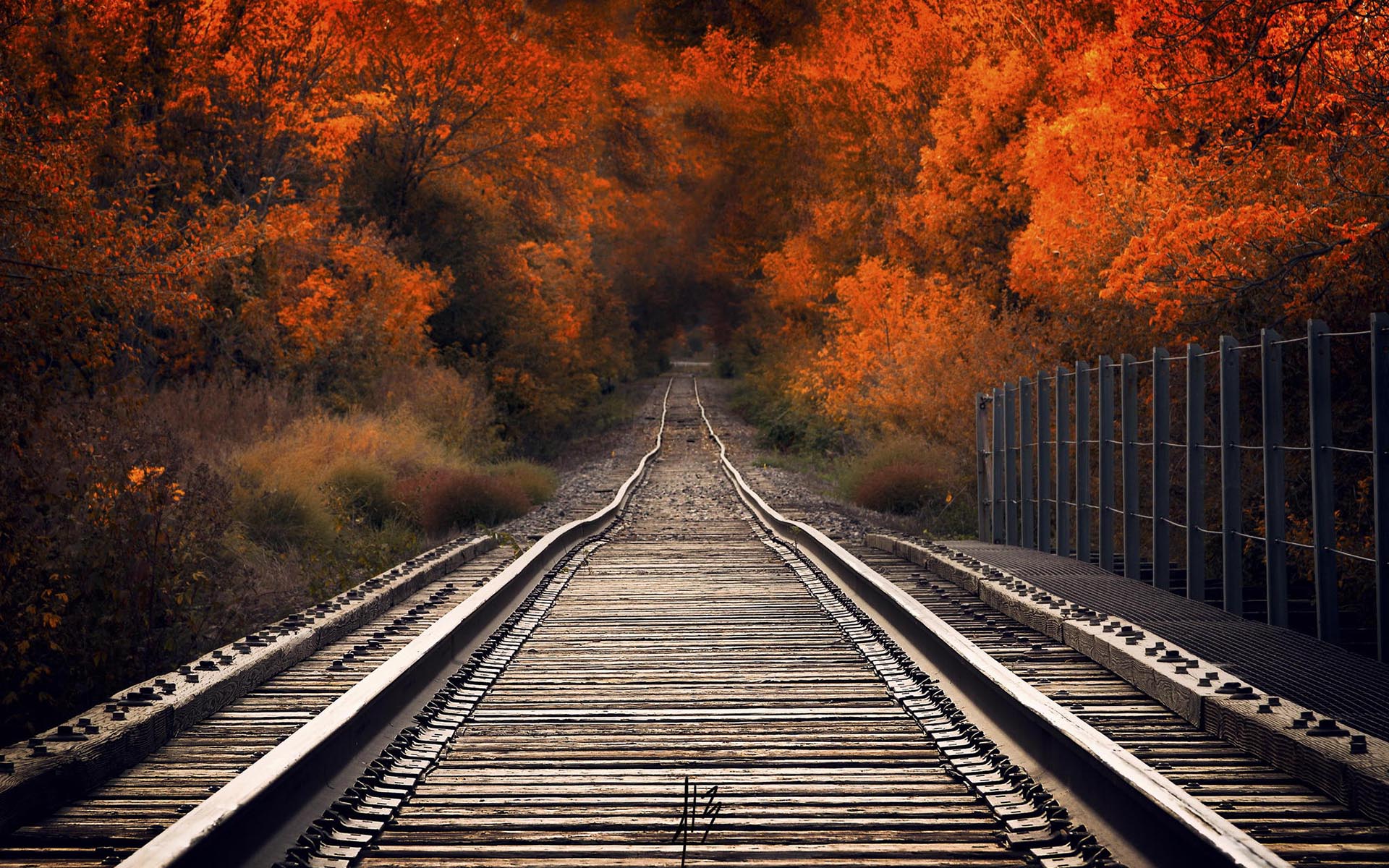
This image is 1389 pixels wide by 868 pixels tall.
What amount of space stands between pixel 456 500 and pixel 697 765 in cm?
1453

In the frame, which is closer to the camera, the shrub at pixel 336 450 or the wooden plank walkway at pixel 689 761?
the wooden plank walkway at pixel 689 761

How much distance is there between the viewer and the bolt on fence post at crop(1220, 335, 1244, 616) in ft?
26.3

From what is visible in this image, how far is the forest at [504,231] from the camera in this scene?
8945 mm

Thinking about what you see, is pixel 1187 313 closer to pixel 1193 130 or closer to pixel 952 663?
pixel 1193 130

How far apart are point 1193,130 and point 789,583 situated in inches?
360

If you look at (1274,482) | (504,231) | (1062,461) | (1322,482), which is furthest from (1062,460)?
(504,231)

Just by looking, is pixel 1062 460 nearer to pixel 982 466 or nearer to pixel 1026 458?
pixel 1026 458

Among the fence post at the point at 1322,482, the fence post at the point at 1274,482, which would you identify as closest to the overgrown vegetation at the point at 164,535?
the fence post at the point at 1274,482

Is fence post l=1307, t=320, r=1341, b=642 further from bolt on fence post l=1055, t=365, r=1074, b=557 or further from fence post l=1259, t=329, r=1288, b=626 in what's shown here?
bolt on fence post l=1055, t=365, r=1074, b=557

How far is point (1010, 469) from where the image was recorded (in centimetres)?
1366

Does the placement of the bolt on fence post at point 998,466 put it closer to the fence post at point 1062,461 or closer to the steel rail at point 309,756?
the fence post at point 1062,461

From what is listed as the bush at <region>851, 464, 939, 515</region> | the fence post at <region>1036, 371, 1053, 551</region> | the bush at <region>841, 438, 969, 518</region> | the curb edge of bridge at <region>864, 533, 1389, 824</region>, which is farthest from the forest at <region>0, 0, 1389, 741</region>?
the curb edge of bridge at <region>864, 533, 1389, 824</region>

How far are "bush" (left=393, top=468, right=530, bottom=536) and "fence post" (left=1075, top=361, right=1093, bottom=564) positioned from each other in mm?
9482

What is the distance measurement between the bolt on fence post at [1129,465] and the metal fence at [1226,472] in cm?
2
